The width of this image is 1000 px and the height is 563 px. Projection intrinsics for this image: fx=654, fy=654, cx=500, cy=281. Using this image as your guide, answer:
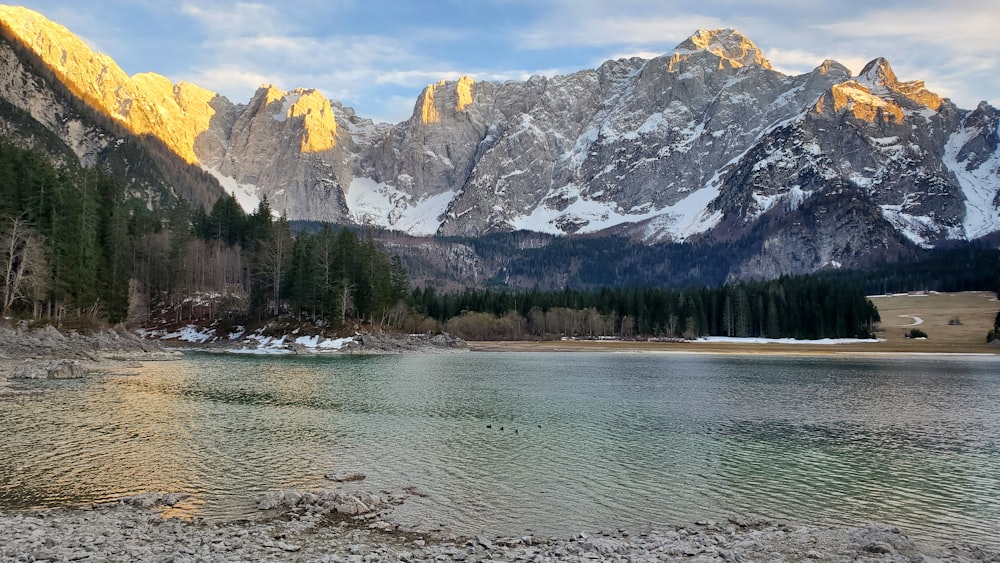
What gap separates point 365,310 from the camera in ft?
319

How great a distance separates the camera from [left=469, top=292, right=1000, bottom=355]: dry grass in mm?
112562

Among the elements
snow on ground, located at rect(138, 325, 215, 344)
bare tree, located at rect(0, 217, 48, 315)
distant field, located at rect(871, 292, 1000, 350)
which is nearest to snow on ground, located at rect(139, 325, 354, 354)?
snow on ground, located at rect(138, 325, 215, 344)

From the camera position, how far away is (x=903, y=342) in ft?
409

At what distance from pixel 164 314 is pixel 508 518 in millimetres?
96155

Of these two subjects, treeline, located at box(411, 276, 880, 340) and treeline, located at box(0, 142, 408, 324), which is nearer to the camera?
treeline, located at box(0, 142, 408, 324)

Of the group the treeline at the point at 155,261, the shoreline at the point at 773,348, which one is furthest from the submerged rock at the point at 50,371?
the shoreline at the point at 773,348

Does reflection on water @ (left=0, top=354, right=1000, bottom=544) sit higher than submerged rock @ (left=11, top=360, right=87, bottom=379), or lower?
lower

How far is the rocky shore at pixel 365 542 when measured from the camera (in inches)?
537

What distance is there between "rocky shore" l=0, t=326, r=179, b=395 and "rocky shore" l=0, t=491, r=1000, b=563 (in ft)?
89.3

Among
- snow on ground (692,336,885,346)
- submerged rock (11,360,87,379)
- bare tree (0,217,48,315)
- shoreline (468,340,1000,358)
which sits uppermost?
bare tree (0,217,48,315)

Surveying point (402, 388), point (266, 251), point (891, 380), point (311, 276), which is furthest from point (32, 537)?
point (266, 251)

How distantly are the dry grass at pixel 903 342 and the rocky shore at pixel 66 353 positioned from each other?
56.0 m

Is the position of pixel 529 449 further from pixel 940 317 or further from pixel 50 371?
pixel 940 317

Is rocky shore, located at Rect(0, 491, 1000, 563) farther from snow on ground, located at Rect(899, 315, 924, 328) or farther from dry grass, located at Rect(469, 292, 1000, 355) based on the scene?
snow on ground, located at Rect(899, 315, 924, 328)
